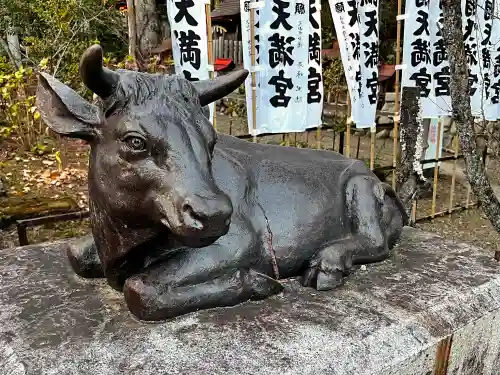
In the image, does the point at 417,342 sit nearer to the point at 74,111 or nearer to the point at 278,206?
the point at 278,206

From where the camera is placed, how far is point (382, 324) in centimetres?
219

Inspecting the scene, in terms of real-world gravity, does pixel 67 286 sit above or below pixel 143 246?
below

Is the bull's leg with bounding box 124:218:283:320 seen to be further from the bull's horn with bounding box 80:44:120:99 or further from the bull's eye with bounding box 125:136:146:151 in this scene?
the bull's horn with bounding box 80:44:120:99

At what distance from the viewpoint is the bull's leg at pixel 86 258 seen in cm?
255

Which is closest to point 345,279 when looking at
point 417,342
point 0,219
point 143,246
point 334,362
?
point 417,342

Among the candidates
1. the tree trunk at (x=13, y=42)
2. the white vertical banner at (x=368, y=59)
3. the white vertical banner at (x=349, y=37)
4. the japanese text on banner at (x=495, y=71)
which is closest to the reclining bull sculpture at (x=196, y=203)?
the white vertical banner at (x=349, y=37)

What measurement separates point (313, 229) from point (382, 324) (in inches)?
22.3

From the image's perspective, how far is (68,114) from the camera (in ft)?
6.59

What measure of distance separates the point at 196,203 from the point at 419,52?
525cm

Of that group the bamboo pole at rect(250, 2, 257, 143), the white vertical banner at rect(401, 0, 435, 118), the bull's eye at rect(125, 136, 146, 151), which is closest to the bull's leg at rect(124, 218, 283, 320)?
the bull's eye at rect(125, 136, 146, 151)

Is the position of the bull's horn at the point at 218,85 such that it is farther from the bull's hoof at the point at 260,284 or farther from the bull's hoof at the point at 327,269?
the bull's hoof at the point at 327,269

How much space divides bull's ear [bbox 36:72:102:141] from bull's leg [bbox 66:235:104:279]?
737 mm

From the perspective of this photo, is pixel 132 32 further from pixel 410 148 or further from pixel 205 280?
pixel 205 280

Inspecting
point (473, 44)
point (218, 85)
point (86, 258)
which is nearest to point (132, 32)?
point (473, 44)
